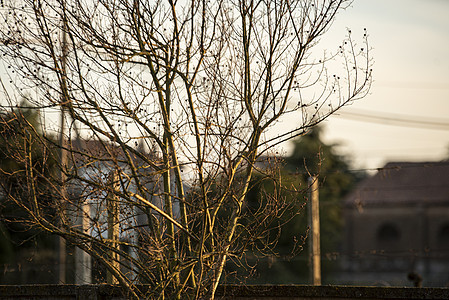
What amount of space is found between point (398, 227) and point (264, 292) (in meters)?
35.1

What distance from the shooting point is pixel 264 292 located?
6.59m

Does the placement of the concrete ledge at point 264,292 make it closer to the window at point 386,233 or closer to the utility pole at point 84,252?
the utility pole at point 84,252

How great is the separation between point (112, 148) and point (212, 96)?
99 cm

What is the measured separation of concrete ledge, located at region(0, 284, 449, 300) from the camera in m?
6.13

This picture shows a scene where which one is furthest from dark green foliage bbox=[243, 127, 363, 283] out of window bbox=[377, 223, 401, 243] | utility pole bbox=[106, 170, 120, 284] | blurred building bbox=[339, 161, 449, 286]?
utility pole bbox=[106, 170, 120, 284]

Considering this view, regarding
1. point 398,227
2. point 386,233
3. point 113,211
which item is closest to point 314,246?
point 113,211

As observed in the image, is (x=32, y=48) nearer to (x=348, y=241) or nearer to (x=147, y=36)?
(x=147, y=36)

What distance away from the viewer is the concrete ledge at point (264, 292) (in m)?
6.13

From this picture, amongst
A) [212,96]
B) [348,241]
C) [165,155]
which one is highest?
[212,96]

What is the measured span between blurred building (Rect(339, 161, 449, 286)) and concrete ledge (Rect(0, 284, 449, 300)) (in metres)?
30.7

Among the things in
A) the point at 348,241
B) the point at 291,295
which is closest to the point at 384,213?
the point at 348,241

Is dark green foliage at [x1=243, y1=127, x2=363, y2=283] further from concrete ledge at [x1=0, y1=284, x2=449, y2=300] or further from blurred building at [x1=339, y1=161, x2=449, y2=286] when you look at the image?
concrete ledge at [x1=0, y1=284, x2=449, y2=300]

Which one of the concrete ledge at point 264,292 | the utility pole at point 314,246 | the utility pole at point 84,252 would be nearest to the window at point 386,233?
the utility pole at point 314,246

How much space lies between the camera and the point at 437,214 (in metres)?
38.5
